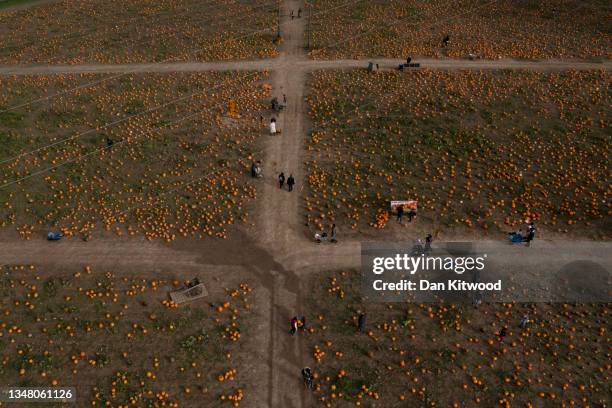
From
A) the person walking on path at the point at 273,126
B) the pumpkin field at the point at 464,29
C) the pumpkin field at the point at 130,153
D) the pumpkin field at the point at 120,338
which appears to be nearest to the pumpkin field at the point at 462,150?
the person walking on path at the point at 273,126

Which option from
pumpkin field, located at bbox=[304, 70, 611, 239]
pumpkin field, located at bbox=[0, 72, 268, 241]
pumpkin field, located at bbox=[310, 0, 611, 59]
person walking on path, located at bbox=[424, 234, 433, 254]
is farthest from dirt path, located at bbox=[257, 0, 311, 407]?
person walking on path, located at bbox=[424, 234, 433, 254]

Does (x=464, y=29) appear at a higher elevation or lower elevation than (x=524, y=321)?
higher

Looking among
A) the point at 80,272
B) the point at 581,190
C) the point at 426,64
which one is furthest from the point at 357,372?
the point at 426,64

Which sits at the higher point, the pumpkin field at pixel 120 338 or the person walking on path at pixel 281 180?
the person walking on path at pixel 281 180

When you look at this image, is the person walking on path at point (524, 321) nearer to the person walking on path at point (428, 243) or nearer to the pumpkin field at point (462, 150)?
the person walking on path at point (428, 243)

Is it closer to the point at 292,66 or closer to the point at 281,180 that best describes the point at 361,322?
the point at 281,180

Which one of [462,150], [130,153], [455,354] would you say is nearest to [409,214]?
[462,150]

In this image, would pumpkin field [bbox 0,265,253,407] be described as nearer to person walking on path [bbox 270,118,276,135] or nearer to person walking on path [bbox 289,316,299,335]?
person walking on path [bbox 289,316,299,335]

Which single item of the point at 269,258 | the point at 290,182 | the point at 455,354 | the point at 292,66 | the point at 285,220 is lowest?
the point at 455,354
